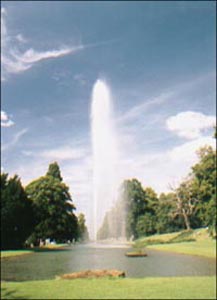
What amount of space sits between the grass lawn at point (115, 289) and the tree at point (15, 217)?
3445 centimetres

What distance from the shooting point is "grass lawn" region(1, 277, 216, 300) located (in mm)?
13719

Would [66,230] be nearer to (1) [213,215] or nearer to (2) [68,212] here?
(2) [68,212]

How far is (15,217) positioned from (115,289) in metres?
38.2

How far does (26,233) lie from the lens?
52.4 meters

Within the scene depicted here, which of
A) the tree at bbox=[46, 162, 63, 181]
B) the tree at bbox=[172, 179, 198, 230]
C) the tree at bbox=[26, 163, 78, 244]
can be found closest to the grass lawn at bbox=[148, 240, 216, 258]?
the tree at bbox=[26, 163, 78, 244]

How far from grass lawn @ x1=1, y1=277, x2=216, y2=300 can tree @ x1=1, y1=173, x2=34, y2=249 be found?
113 ft

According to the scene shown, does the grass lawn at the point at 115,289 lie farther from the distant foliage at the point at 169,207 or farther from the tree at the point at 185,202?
the tree at the point at 185,202

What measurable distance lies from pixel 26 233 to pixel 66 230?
13.5 meters

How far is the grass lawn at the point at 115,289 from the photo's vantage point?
45.0 feet

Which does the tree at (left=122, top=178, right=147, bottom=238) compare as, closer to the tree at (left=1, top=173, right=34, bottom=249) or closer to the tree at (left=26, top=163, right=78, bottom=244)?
the tree at (left=1, top=173, right=34, bottom=249)

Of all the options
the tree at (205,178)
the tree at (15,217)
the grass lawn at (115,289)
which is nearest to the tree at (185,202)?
the tree at (205,178)

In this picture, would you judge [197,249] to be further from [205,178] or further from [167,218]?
[167,218]

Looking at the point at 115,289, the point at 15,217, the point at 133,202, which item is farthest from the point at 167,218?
the point at 115,289

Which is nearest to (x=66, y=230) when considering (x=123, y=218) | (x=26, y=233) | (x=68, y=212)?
(x=68, y=212)
